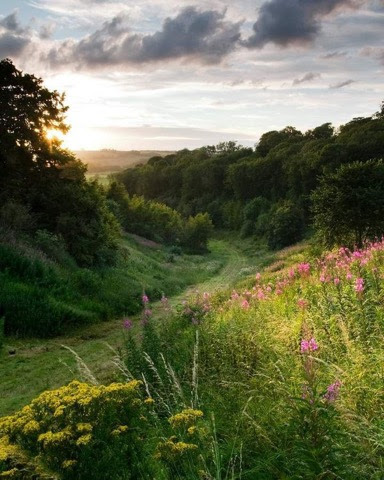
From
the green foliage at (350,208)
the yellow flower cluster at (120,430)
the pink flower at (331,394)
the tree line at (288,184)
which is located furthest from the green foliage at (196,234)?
the yellow flower cluster at (120,430)

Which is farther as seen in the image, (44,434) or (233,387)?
(233,387)

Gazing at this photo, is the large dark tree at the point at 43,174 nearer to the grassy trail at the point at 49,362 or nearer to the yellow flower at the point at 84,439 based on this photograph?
the grassy trail at the point at 49,362

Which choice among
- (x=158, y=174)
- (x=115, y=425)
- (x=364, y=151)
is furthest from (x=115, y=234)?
(x=158, y=174)

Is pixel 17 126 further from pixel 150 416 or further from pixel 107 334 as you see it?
pixel 150 416

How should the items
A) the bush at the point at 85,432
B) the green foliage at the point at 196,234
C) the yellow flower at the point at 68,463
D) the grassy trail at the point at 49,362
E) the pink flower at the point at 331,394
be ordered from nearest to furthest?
the yellow flower at the point at 68,463 → the bush at the point at 85,432 → the pink flower at the point at 331,394 → the grassy trail at the point at 49,362 → the green foliage at the point at 196,234

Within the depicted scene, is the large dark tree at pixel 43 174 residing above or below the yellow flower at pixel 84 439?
above

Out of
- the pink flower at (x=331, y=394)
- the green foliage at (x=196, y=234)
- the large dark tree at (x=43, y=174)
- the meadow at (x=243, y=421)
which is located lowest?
the green foliage at (x=196, y=234)

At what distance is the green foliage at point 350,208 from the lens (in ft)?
74.7

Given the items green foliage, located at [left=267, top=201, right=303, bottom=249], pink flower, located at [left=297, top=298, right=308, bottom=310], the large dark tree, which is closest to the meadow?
pink flower, located at [left=297, top=298, right=308, bottom=310]

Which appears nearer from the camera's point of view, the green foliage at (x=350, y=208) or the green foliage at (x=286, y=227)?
the green foliage at (x=350, y=208)

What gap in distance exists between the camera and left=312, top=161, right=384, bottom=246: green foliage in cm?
2278

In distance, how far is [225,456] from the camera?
15.0 ft

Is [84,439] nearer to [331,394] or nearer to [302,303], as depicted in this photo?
[331,394]

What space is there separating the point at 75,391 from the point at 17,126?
20109 mm
